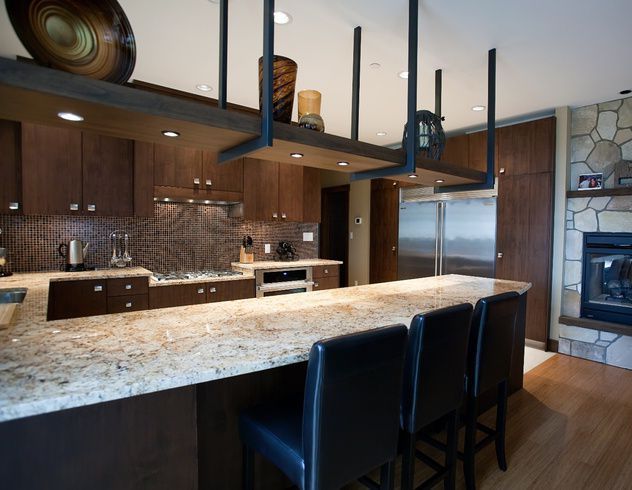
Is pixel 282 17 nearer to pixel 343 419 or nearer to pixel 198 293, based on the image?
pixel 343 419

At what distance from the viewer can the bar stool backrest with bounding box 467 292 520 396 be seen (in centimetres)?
183

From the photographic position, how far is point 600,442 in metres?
2.38

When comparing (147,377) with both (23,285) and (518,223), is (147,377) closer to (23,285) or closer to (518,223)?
(23,285)

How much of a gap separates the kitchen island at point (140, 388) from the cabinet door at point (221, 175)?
2.47 metres

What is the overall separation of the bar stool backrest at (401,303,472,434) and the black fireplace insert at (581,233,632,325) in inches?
124

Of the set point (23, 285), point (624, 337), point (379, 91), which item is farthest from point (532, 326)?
point (23, 285)

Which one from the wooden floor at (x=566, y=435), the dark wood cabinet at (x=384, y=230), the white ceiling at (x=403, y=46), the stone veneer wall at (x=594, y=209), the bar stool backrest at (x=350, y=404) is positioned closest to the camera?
the bar stool backrest at (x=350, y=404)

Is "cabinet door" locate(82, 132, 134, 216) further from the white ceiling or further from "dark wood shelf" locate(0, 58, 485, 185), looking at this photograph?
"dark wood shelf" locate(0, 58, 485, 185)

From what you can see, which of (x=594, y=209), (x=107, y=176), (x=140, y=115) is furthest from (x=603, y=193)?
(x=107, y=176)

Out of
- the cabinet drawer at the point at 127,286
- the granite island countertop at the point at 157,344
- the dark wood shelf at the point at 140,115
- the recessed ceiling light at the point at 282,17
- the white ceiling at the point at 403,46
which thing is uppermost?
the white ceiling at the point at 403,46

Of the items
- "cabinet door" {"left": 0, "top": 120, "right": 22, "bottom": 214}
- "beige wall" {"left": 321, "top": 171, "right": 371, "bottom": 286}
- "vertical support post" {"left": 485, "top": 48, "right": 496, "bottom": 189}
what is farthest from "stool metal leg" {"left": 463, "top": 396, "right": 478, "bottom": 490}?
"beige wall" {"left": 321, "top": 171, "right": 371, "bottom": 286}

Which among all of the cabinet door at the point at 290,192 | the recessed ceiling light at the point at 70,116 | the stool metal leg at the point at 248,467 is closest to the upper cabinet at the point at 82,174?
the cabinet door at the point at 290,192

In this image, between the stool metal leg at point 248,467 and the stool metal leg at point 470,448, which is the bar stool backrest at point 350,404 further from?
the stool metal leg at point 470,448

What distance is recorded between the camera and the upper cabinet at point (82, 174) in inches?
125
